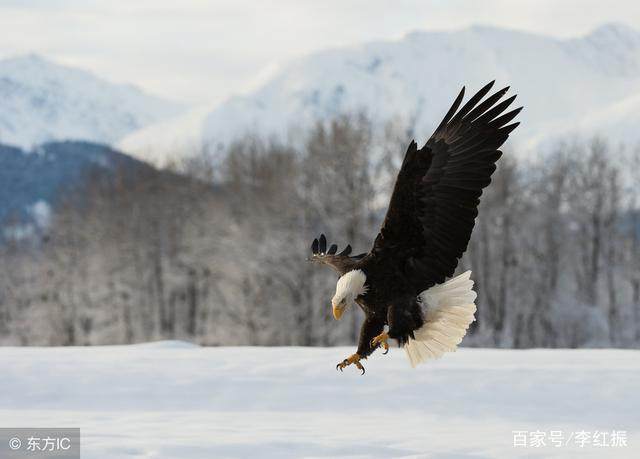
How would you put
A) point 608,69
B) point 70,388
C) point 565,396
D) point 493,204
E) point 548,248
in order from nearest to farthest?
point 565,396, point 70,388, point 493,204, point 548,248, point 608,69

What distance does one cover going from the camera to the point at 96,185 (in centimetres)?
3550

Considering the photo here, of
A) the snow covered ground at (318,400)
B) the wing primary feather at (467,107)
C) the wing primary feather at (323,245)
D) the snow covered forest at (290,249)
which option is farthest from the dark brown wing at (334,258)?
the snow covered forest at (290,249)

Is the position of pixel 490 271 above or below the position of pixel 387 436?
below

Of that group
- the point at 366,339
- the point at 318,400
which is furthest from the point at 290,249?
the point at 366,339

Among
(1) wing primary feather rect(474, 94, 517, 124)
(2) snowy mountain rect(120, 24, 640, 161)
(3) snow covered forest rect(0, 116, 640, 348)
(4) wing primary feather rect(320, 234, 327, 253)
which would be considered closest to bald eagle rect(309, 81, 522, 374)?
(1) wing primary feather rect(474, 94, 517, 124)

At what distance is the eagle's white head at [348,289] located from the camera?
172 inches

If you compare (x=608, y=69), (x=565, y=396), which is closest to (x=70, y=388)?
(x=565, y=396)

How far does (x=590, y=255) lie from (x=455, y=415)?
2507 cm

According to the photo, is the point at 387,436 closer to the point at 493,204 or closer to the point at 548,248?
the point at 493,204

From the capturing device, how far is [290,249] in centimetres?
2452

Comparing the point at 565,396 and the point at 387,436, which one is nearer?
the point at 387,436

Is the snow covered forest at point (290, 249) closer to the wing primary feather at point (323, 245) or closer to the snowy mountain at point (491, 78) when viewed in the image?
the wing primary feather at point (323, 245)

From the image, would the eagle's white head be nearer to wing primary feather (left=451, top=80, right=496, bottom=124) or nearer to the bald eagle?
the bald eagle

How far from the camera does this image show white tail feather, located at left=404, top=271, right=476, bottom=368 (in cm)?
512
